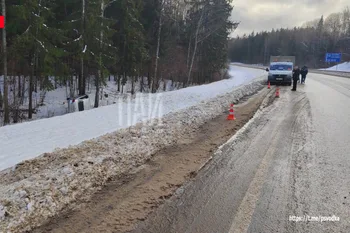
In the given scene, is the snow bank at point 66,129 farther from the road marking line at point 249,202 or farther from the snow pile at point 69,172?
the road marking line at point 249,202

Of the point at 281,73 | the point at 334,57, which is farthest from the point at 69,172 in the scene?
the point at 334,57

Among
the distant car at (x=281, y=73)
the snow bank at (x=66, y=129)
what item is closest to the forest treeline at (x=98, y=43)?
the snow bank at (x=66, y=129)

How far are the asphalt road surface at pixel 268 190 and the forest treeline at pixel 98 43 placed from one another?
14289 millimetres

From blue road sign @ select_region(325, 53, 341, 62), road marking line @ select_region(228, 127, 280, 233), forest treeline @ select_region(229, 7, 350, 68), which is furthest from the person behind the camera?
forest treeline @ select_region(229, 7, 350, 68)

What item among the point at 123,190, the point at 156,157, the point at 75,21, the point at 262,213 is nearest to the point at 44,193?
the point at 123,190

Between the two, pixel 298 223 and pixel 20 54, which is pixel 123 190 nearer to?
pixel 298 223

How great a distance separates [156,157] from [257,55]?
460ft

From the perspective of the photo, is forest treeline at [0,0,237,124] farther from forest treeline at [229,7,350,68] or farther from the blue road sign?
forest treeline at [229,7,350,68]

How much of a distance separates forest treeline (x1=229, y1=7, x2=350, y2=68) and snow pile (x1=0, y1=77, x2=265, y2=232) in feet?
285

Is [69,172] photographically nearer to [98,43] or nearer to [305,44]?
[98,43]

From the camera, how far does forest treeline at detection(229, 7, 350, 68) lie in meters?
95.9

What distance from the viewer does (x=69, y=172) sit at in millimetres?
4812

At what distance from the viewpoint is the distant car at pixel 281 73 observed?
25.6 meters

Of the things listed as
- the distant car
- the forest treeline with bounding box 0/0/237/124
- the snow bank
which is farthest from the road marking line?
the distant car
